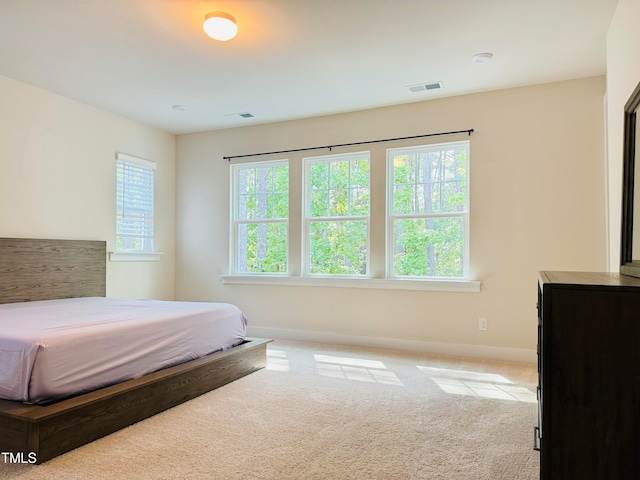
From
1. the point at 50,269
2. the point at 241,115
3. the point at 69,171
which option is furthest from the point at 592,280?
the point at 69,171

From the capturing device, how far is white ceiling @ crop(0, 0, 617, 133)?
2.84m

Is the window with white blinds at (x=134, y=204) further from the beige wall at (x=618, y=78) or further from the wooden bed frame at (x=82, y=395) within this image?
the beige wall at (x=618, y=78)

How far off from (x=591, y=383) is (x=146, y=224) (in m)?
5.09

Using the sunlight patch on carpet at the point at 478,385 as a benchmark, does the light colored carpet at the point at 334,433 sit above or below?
above

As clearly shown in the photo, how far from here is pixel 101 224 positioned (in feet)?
15.8

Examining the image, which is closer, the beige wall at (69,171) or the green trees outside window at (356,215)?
the beige wall at (69,171)

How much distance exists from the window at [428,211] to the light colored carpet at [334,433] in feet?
4.03

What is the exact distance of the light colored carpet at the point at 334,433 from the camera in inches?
80.1

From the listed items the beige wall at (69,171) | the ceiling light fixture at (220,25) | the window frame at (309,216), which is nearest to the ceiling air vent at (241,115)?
the window frame at (309,216)

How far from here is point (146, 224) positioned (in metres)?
5.44

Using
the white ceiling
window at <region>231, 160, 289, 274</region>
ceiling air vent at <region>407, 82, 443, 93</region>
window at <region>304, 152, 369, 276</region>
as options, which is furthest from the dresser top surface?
window at <region>231, 160, 289, 274</region>

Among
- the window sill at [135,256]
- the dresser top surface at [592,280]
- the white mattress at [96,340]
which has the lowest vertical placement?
the white mattress at [96,340]

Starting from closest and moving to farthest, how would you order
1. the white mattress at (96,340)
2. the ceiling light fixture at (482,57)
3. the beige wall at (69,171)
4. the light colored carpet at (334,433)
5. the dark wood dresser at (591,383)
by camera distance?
the dark wood dresser at (591,383) < the light colored carpet at (334,433) < the white mattress at (96,340) < the ceiling light fixture at (482,57) < the beige wall at (69,171)

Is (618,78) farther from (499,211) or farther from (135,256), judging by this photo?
(135,256)
